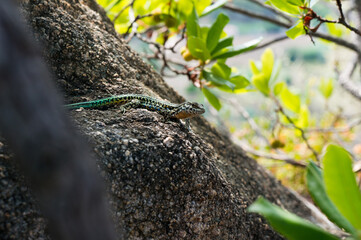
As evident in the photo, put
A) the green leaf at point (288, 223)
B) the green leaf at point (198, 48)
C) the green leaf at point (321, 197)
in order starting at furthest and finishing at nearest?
the green leaf at point (198, 48), the green leaf at point (321, 197), the green leaf at point (288, 223)

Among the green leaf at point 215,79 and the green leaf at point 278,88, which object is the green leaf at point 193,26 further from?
the green leaf at point 278,88

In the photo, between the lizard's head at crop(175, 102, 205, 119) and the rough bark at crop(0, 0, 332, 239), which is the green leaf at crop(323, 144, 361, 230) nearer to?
the rough bark at crop(0, 0, 332, 239)

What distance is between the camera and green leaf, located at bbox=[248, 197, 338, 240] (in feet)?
2.84

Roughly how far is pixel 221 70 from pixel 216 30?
0.25 metres

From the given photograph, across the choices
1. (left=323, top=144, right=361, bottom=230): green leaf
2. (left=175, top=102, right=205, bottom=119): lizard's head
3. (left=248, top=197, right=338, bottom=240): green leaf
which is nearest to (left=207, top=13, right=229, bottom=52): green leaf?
(left=175, top=102, right=205, bottom=119): lizard's head

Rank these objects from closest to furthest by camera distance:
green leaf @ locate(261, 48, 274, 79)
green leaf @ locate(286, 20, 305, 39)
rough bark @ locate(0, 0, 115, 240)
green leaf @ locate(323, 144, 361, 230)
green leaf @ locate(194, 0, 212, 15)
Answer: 1. rough bark @ locate(0, 0, 115, 240)
2. green leaf @ locate(323, 144, 361, 230)
3. green leaf @ locate(286, 20, 305, 39)
4. green leaf @ locate(194, 0, 212, 15)
5. green leaf @ locate(261, 48, 274, 79)

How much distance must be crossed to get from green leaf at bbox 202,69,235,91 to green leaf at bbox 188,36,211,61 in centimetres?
9

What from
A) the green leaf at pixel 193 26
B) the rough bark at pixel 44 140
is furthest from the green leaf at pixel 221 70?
the rough bark at pixel 44 140

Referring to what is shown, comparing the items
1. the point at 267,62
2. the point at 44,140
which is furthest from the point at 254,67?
the point at 44,140

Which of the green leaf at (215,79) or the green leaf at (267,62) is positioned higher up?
the green leaf at (267,62)

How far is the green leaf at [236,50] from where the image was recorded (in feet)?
7.31

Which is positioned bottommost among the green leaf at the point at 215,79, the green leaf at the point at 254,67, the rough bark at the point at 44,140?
the rough bark at the point at 44,140

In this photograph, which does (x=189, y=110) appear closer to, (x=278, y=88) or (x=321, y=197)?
(x=321, y=197)

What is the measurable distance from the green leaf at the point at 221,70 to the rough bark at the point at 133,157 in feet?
1.23
